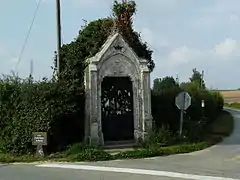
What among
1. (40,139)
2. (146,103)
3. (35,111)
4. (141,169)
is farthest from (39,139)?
(141,169)

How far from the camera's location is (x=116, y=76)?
25125 millimetres

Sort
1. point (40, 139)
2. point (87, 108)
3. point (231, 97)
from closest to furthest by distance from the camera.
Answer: point (40, 139) < point (87, 108) < point (231, 97)

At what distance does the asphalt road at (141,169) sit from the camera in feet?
52.0

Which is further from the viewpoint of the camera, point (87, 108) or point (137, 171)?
point (87, 108)

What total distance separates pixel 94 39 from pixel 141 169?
11220 millimetres

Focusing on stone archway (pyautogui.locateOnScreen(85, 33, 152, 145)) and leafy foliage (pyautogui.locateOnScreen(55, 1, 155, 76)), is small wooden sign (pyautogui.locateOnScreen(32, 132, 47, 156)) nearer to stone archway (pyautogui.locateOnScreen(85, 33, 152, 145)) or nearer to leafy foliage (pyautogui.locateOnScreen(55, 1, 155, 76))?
stone archway (pyautogui.locateOnScreen(85, 33, 152, 145))

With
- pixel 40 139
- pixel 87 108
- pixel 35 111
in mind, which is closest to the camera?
pixel 40 139

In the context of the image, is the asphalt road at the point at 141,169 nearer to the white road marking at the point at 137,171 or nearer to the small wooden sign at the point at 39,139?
the white road marking at the point at 137,171

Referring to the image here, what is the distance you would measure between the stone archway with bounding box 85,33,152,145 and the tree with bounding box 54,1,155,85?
4.55 feet

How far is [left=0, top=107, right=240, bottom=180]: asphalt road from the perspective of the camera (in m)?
15.9

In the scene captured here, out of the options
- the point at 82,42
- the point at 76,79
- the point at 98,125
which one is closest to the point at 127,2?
the point at 82,42

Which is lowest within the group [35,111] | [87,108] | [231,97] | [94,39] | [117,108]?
[35,111]

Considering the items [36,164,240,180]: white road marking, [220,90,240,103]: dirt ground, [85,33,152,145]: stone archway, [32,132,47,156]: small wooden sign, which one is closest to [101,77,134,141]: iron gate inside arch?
[85,33,152,145]: stone archway

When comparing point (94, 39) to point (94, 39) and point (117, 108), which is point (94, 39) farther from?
point (117, 108)
